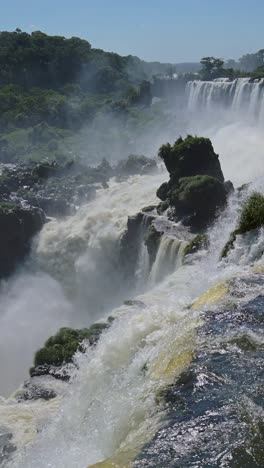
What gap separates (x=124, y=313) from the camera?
1769 centimetres

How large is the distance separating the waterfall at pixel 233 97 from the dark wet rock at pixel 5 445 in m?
47.0

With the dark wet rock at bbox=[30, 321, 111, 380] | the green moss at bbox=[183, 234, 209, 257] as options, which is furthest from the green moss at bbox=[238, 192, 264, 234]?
the dark wet rock at bbox=[30, 321, 111, 380]

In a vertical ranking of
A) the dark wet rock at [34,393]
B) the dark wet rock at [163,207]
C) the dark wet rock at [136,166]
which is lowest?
the dark wet rock at [34,393]

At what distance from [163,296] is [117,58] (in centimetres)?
10028

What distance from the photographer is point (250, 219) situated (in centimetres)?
1919

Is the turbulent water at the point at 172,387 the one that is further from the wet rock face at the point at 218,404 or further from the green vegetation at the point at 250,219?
the green vegetation at the point at 250,219

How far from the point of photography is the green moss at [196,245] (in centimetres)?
2358

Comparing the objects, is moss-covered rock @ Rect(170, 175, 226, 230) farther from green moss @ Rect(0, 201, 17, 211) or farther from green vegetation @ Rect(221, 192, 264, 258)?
green moss @ Rect(0, 201, 17, 211)

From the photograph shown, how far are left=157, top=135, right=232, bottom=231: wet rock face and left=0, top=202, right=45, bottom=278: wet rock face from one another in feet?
36.9

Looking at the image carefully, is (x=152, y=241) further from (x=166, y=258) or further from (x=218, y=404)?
(x=218, y=404)

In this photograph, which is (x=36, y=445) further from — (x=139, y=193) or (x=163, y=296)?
(x=139, y=193)

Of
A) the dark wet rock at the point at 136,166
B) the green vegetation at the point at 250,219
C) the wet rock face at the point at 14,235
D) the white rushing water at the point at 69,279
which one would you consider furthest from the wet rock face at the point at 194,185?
the dark wet rock at the point at 136,166

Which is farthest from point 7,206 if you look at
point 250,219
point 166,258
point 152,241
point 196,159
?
point 250,219

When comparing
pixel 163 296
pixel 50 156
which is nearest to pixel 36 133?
pixel 50 156
